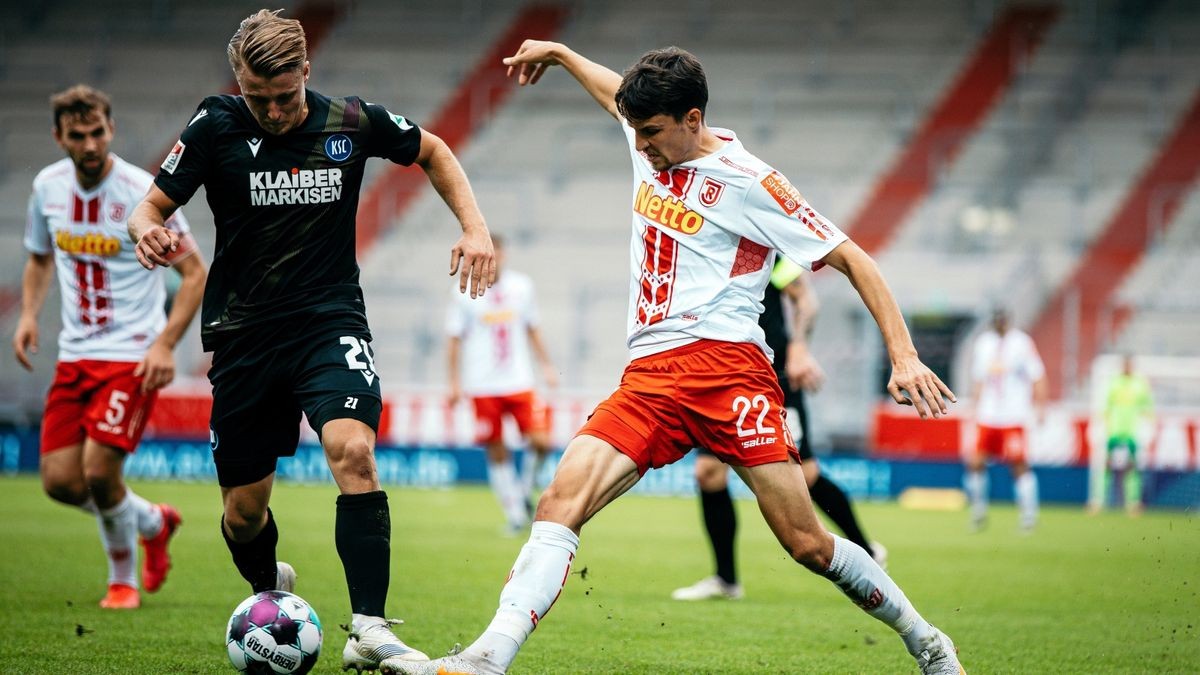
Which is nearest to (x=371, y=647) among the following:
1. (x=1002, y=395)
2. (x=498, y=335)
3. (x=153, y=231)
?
(x=153, y=231)

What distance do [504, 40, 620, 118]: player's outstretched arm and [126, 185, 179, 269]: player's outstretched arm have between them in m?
1.48

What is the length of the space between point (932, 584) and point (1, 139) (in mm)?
23997

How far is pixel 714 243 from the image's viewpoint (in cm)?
511

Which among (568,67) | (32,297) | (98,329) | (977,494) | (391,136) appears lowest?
(977,494)

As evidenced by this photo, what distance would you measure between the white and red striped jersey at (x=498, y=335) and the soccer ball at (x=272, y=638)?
840 cm

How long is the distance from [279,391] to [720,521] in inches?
140

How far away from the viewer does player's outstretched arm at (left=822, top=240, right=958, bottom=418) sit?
4.76 meters

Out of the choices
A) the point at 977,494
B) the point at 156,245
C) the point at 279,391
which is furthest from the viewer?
the point at 977,494

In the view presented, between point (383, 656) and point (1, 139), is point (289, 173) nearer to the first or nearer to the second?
Result: point (383, 656)

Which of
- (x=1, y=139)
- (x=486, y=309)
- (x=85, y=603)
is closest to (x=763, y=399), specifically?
(x=85, y=603)

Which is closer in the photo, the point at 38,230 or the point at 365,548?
the point at 365,548

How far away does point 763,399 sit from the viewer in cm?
507

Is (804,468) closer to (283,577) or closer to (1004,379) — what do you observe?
(283,577)

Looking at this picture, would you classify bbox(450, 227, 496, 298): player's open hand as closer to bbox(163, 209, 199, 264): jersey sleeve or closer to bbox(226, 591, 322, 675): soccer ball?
bbox(226, 591, 322, 675): soccer ball
